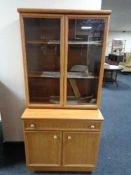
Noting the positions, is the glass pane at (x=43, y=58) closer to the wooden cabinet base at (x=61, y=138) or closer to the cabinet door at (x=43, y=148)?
the wooden cabinet base at (x=61, y=138)

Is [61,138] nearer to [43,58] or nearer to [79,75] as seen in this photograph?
[79,75]

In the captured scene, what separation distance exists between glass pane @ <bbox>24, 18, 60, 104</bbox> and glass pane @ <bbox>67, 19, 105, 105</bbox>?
161 mm

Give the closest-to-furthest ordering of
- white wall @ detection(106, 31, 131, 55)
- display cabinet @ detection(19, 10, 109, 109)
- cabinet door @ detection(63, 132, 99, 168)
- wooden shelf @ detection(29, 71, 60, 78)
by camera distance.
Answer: display cabinet @ detection(19, 10, 109, 109) → cabinet door @ detection(63, 132, 99, 168) → wooden shelf @ detection(29, 71, 60, 78) → white wall @ detection(106, 31, 131, 55)

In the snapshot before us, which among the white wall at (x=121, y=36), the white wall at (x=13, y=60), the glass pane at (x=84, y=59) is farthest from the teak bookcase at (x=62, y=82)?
the white wall at (x=121, y=36)

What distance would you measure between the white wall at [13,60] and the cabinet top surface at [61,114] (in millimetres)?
452

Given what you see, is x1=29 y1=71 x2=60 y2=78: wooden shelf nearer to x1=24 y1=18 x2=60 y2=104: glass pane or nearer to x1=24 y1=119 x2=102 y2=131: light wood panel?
x1=24 y1=18 x2=60 y2=104: glass pane

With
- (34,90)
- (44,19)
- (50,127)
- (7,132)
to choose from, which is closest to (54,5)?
(44,19)

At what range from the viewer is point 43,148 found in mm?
1917

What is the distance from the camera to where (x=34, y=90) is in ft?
7.00

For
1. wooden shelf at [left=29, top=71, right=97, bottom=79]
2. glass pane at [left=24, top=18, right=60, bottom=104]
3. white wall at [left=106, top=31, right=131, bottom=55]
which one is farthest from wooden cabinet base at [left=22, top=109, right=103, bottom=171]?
white wall at [left=106, top=31, right=131, bottom=55]

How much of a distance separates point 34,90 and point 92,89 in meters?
0.75

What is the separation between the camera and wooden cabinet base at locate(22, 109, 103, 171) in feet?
5.90

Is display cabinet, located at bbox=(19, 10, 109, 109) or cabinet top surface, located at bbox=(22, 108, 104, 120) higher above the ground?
display cabinet, located at bbox=(19, 10, 109, 109)

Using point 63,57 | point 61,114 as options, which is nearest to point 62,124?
point 61,114
